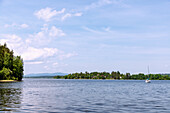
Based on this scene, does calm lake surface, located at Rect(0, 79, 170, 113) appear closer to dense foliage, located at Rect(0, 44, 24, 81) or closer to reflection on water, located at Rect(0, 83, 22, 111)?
reflection on water, located at Rect(0, 83, 22, 111)

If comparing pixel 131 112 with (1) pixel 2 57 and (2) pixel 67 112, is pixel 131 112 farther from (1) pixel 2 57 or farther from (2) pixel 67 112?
(1) pixel 2 57

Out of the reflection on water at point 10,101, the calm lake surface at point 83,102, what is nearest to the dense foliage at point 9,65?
the calm lake surface at point 83,102

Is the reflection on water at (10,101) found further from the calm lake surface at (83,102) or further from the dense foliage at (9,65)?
the dense foliage at (9,65)

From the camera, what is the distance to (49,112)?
26453mm

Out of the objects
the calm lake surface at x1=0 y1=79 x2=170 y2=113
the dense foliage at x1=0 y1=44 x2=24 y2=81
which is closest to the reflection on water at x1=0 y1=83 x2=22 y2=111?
the calm lake surface at x1=0 y1=79 x2=170 y2=113

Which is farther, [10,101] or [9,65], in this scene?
[9,65]

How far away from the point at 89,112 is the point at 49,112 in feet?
17.0

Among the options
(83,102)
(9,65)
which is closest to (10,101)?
(83,102)

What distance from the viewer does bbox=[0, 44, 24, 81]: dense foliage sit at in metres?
154

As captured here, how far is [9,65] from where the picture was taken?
16212cm

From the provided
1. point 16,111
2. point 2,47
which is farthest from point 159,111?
point 2,47

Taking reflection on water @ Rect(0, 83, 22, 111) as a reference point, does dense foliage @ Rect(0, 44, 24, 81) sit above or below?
above

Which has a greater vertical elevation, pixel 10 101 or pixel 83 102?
pixel 10 101

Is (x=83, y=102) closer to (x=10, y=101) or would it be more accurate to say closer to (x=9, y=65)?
(x=10, y=101)
